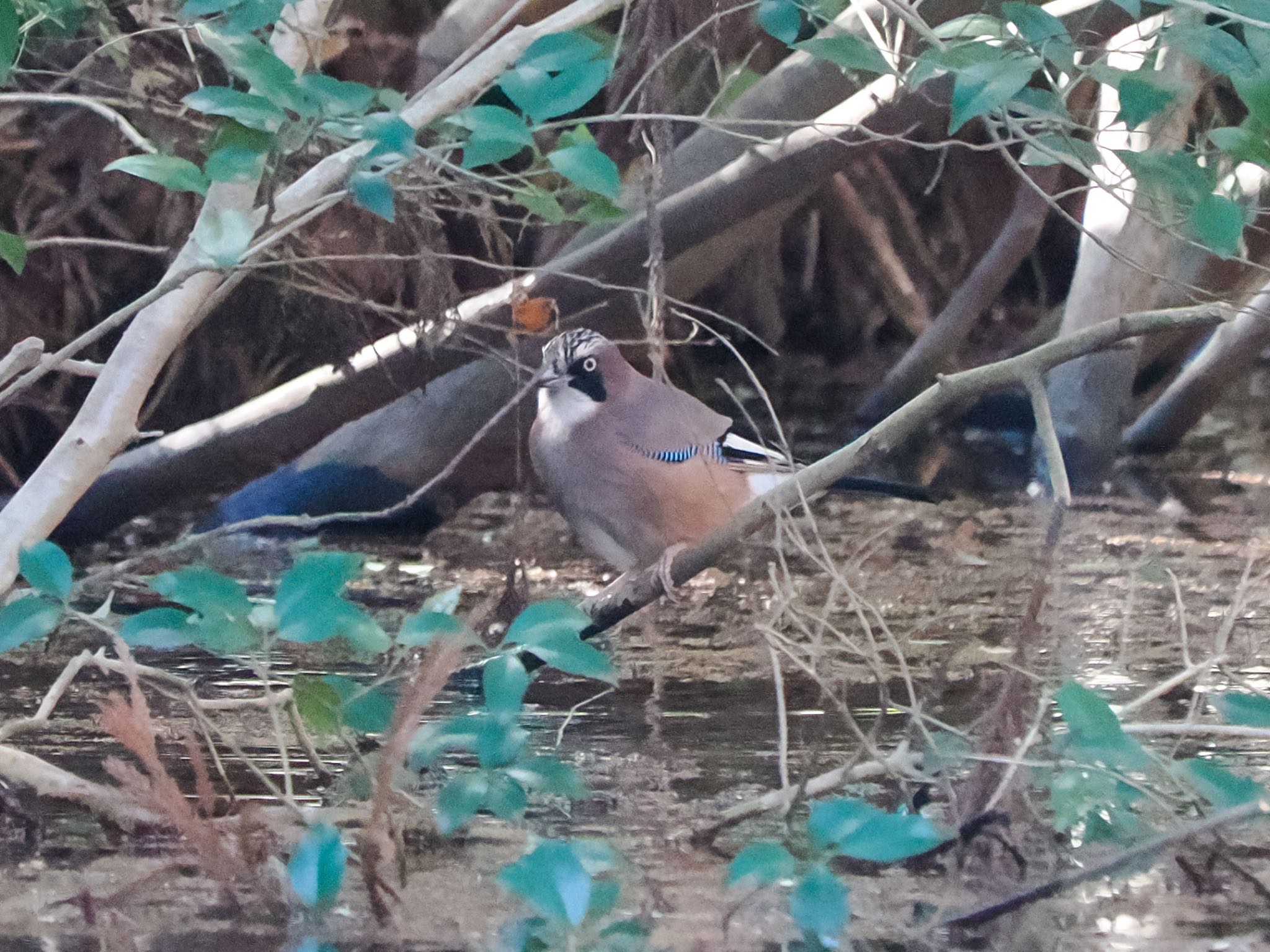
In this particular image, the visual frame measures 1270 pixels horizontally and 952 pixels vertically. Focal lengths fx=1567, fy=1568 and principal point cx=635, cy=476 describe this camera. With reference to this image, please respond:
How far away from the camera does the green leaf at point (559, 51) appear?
1.85 metres

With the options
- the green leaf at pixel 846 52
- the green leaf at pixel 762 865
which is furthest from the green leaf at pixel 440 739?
the green leaf at pixel 846 52

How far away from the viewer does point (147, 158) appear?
1856mm

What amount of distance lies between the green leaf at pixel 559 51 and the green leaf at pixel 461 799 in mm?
828

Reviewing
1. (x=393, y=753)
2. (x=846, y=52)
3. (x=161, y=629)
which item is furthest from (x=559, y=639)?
(x=846, y=52)

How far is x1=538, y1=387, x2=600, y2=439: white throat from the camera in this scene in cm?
327

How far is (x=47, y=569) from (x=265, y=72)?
607 mm

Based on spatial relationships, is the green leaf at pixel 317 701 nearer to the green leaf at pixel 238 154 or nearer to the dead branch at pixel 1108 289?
the green leaf at pixel 238 154

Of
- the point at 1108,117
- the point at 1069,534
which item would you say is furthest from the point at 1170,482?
the point at 1108,117

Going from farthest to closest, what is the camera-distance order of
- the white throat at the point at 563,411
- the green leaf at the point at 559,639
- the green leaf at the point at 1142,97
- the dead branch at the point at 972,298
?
1. the dead branch at the point at 972,298
2. the white throat at the point at 563,411
3. the green leaf at the point at 1142,97
4. the green leaf at the point at 559,639

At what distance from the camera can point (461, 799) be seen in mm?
1722

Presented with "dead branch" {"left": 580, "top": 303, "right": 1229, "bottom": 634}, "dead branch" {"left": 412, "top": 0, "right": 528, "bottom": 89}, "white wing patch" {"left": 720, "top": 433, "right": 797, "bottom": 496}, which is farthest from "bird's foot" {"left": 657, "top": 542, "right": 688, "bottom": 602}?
"dead branch" {"left": 412, "top": 0, "right": 528, "bottom": 89}

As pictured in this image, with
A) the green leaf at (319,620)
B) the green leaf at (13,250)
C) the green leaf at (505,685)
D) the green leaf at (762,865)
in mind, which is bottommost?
the green leaf at (762,865)

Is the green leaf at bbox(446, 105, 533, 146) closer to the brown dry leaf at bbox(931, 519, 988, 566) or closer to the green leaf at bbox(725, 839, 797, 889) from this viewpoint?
the green leaf at bbox(725, 839, 797, 889)

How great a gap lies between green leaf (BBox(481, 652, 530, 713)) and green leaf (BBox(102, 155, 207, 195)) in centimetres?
68
